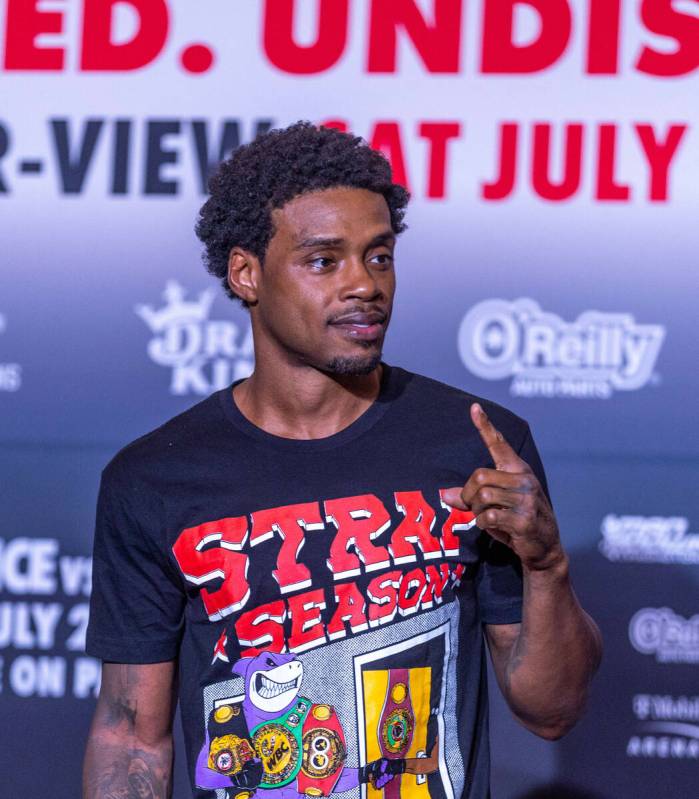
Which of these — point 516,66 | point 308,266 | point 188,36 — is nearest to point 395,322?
point 516,66

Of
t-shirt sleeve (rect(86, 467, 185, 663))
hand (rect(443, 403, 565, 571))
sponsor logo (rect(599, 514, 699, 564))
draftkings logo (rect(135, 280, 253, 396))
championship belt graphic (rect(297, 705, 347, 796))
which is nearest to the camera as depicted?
hand (rect(443, 403, 565, 571))

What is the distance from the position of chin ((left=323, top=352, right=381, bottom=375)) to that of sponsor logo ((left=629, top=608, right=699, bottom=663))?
49.0 inches

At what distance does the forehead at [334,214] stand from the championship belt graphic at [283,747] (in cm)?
58

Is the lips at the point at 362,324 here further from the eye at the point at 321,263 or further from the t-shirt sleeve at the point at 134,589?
the t-shirt sleeve at the point at 134,589

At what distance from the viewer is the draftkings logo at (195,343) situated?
2.66 metres

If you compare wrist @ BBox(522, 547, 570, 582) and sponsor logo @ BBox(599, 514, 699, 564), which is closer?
wrist @ BBox(522, 547, 570, 582)

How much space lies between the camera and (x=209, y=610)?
1.57m

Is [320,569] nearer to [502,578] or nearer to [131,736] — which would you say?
[502,578]

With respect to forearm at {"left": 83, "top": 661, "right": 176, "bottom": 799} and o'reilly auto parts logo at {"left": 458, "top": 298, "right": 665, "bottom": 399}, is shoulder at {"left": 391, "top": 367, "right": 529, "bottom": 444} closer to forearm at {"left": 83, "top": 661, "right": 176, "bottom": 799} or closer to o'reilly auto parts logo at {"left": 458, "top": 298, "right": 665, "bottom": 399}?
forearm at {"left": 83, "top": 661, "right": 176, "bottom": 799}

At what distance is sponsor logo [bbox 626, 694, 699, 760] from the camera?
2547 millimetres

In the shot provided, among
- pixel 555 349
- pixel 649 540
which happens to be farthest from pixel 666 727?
pixel 555 349

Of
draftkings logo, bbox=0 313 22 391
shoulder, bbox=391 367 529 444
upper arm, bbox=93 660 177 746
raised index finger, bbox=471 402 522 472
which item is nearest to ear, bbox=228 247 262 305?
shoulder, bbox=391 367 529 444

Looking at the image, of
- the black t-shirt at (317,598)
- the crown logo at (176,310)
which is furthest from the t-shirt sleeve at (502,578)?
the crown logo at (176,310)

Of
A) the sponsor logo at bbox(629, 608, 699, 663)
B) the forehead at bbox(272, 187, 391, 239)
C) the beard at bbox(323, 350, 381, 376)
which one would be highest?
the forehead at bbox(272, 187, 391, 239)
